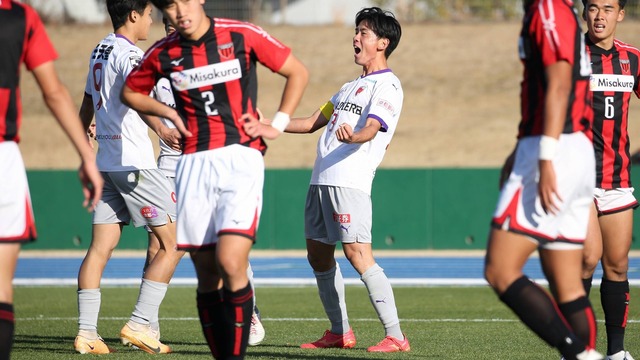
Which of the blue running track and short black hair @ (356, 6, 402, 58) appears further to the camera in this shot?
the blue running track

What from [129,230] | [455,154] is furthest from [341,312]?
[455,154]

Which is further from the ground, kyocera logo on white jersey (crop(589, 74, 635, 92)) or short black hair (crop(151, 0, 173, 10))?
short black hair (crop(151, 0, 173, 10))

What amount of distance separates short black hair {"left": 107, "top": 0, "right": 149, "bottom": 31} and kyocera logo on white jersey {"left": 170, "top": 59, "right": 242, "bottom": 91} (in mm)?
2228

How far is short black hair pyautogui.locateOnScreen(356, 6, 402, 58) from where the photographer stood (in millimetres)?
7043

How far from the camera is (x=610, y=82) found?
6293 millimetres

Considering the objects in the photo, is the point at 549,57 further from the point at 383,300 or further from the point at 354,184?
the point at 383,300

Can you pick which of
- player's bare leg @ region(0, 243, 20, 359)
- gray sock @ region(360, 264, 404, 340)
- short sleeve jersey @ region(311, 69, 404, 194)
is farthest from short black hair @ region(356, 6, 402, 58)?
player's bare leg @ region(0, 243, 20, 359)

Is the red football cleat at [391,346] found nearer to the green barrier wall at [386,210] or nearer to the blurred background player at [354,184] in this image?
the blurred background player at [354,184]

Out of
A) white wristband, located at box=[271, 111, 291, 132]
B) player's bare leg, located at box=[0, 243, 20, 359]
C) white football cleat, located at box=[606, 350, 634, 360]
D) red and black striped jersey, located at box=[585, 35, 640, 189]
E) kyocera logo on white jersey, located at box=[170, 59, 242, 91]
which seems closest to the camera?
player's bare leg, located at box=[0, 243, 20, 359]

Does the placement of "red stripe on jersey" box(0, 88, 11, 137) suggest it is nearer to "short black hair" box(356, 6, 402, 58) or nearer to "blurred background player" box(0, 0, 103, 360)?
"blurred background player" box(0, 0, 103, 360)

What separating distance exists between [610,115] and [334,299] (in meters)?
2.32

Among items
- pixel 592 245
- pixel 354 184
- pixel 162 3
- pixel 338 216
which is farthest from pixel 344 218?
pixel 162 3

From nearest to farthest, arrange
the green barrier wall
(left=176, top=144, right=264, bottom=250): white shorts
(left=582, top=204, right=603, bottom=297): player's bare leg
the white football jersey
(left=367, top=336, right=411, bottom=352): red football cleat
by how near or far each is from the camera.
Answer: (left=176, top=144, right=264, bottom=250): white shorts, (left=582, top=204, right=603, bottom=297): player's bare leg, (left=367, top=336, right=411, bottom=352): red football cleat, the white football jersey, the green barrier wall

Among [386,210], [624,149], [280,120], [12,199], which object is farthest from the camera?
[386,210]
